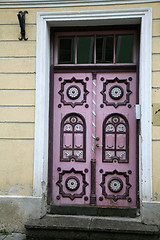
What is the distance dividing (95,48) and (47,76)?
968mm

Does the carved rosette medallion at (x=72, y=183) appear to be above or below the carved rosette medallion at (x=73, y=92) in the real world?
below

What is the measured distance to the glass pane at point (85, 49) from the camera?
5168 millimetres

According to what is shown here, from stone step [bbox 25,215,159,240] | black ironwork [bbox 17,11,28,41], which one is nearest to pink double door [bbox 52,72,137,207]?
stone step [bbox 25,215,159,240]

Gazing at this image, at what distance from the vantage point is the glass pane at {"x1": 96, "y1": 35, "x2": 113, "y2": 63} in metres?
5.13

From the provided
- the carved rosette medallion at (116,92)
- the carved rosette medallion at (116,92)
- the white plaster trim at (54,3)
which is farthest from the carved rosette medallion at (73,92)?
the white plaster trim at (54,3)

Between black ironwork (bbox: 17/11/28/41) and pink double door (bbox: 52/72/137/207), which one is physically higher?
black ironwork (bbox: 17/11/28/41)

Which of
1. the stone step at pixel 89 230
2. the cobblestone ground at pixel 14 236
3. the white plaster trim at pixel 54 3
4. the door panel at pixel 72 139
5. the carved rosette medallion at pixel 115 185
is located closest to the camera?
the stone step at pixel 89 230

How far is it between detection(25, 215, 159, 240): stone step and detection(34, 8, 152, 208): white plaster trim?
0.48 metres

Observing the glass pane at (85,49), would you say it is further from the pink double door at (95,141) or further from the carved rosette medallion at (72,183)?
the carved rosette medallion at (72,183)

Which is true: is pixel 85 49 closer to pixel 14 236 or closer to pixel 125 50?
pixel 125 50

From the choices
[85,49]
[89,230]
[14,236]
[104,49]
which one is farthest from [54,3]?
[14,236]

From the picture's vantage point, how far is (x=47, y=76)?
5.04 m

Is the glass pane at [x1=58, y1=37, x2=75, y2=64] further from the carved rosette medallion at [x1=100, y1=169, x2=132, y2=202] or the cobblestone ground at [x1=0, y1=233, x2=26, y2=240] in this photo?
the cobblestone ground at [x1=0, y1=233, x2=26, y2=240]

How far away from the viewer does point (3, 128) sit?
4.87m
